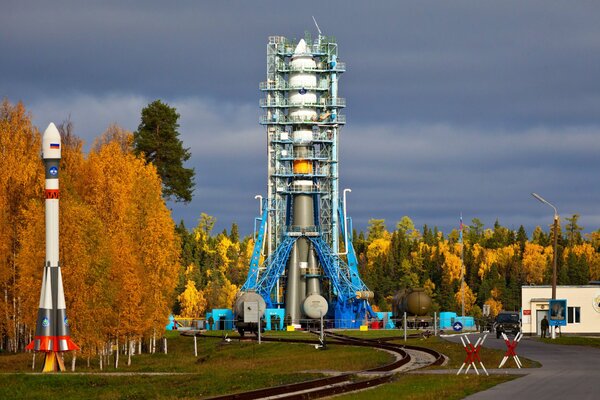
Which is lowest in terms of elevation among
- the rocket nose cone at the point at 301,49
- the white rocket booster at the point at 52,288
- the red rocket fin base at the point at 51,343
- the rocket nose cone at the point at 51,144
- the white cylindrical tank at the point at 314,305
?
the white cylindrical tank at the point at 314,305

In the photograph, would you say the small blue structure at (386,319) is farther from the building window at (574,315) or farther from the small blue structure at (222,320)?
the building window at (574,315)

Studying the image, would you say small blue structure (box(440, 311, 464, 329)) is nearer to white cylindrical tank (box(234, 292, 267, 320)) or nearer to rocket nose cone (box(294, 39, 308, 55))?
white cylindrical tank (box(234, 292, 267, 320))

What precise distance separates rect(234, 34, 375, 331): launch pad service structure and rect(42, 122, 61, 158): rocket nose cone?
2393 inches

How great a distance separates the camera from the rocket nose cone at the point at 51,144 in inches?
2446

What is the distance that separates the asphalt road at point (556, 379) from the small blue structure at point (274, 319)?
5629cm

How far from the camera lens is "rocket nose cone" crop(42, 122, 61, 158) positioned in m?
62.1

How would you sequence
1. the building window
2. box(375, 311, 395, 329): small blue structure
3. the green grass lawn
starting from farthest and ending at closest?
box(375, 311, 395, 329): small blue structure
the building window
the green grass lawn

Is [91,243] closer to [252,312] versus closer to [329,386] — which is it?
[252,312]

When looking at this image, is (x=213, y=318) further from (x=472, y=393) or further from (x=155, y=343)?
(x=472, y=393)

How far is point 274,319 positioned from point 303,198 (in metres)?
14.6

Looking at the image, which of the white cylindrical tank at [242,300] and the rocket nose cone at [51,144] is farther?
the white cylindrical tank at [242,300]

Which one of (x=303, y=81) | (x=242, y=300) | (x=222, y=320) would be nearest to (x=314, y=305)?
(x=242, y=300)

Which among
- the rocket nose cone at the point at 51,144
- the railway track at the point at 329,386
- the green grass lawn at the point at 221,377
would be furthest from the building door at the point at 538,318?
the rocket nose cone at the point at 51,144

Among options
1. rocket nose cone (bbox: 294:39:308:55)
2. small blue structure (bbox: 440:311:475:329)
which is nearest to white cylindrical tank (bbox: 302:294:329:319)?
small blue structure (bbox: 440:311:475:329)
